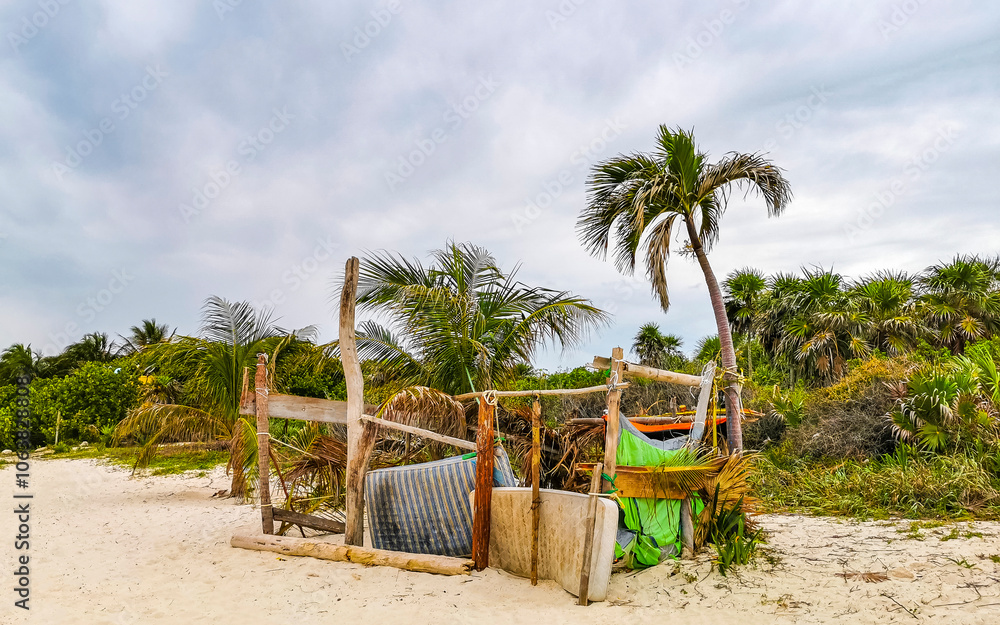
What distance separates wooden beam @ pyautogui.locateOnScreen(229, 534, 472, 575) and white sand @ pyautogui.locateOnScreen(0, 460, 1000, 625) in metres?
0.11

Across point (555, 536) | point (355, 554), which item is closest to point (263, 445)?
point (355, 554)

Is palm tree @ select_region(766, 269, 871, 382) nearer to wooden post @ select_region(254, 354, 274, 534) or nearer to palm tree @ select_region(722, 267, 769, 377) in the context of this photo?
palm tree @ select_region(722, 267, 769, 377)

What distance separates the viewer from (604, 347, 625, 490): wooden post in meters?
6.03

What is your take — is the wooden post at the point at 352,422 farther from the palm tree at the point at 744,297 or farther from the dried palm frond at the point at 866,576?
the palm tree at the point at 744,297

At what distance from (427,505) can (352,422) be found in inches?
49.1

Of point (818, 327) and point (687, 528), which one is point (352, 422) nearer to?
point (687, 528)

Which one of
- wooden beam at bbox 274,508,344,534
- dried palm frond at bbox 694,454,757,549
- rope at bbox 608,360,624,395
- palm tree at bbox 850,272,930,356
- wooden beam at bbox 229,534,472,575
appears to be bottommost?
wooden beam at bbox 229,534,472,575

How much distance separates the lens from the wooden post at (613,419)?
6.03m

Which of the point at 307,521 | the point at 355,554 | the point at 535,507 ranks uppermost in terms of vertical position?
the point at 535,507

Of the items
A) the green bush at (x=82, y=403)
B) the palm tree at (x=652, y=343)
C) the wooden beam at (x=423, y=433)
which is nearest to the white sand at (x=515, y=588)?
the wooden beam at (x=423, y=433)

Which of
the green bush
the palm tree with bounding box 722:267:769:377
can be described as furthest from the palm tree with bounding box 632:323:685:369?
the green bush

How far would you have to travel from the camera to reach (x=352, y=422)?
7.38 meters

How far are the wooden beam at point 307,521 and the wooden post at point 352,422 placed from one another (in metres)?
0.71

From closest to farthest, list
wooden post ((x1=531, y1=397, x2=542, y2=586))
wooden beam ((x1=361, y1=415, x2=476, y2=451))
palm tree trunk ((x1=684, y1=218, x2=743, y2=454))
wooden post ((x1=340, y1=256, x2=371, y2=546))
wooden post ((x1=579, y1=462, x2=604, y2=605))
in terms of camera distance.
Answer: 1. wooden post ((x1=579, y1=462, x2=604, y2=605))
2. wooden post ((x1=531, y1=397, x2=542, y2=586))
3. wooden beam ((x1=361, y1=415, x2=476, y2=451))
4. wooden post ((x1=340, y1=256, x2=371, y2=546))
5. palm tree trunk ((x1=684, y1=218, x2=743, y2=454))
